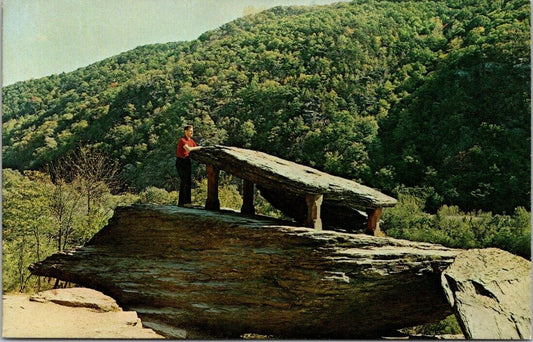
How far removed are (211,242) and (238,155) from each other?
1.39m

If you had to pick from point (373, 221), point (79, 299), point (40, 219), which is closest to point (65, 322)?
point (79, 299)

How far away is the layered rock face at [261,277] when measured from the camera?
6715 millimetres

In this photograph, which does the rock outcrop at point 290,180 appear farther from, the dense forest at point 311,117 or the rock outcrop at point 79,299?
the dense forest at point 311,117

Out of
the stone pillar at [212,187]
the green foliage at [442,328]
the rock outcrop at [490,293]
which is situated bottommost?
the green foliage at [442,328]

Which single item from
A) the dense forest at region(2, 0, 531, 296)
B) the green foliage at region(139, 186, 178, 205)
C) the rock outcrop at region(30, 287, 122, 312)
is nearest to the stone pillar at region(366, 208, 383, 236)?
the dense forest at region(2, 0, 531, 296)

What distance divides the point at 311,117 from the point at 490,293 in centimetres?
1297

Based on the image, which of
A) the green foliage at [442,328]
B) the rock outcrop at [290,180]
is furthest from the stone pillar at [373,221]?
the green foliage at [442,328]

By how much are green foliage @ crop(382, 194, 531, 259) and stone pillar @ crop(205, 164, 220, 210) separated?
4981 millimetres

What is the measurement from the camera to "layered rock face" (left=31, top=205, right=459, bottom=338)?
22.0ft

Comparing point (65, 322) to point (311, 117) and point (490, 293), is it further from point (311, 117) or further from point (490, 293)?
point (311, 117)

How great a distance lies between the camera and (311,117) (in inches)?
739

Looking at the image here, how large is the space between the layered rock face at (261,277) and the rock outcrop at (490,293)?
33 cm

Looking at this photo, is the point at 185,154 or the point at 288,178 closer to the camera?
the point at 288,178

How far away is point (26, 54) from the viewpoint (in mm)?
9008
